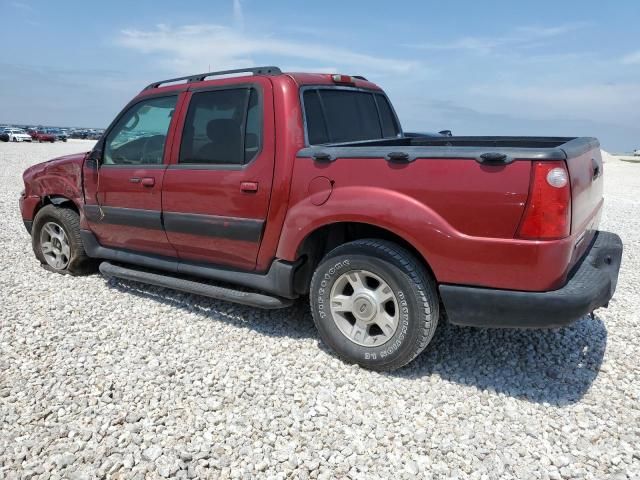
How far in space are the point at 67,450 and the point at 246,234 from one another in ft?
5.76

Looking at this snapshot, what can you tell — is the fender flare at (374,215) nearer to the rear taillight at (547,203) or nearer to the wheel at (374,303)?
the wheel at (374,303)

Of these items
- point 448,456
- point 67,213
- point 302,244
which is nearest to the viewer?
point 448,456

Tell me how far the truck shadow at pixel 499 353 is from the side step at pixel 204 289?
0.32 metres

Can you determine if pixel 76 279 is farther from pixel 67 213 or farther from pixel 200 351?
pixel 200 351

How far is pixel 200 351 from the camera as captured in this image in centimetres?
368

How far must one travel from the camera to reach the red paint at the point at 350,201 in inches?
109

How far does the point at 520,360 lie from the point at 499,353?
154 mm

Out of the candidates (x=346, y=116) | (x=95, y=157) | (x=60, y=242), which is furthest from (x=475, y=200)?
(x=60, y=242)

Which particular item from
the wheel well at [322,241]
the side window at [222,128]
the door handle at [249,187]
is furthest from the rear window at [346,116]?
the wheel well at [322,241]

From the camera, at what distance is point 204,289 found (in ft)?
13.3

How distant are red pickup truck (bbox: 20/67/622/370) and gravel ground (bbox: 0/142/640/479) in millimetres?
346

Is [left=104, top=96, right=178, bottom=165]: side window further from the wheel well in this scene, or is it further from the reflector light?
the reflector light

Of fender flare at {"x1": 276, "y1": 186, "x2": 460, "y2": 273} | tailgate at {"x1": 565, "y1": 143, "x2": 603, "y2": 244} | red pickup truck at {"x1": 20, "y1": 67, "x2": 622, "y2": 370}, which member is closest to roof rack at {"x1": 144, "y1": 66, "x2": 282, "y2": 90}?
red pickup truck at {"x1": 20, "y1": 67, "x2": 622, "y2": 370}

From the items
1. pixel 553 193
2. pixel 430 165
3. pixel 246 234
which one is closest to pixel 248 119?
pixel 246 234
